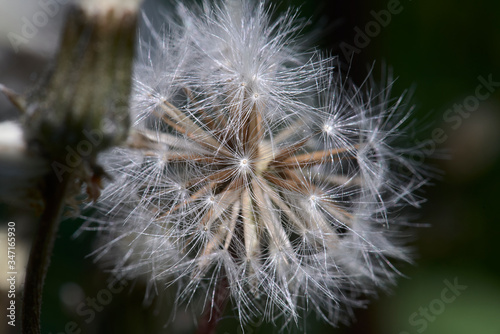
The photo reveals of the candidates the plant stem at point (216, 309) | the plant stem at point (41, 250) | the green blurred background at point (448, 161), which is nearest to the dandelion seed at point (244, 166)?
the plant stem at point (216, 309)

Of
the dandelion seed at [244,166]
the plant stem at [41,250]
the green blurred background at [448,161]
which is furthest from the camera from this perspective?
the green blurred background at [448,161]

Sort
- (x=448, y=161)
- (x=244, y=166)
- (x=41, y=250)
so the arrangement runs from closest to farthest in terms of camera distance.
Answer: (x=41, y=250), (x=244, y=166), (x=448, y=161)

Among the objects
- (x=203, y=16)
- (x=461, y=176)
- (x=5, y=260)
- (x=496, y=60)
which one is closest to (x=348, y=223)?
(x=203, y=16)

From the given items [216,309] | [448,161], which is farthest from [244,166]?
[448,161]

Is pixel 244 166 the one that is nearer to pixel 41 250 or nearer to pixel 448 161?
pixel 41 250

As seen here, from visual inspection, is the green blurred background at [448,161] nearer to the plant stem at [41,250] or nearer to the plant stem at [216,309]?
the plant stem at [216,309]

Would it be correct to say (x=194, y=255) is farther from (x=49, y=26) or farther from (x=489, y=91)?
(x=489, y=91)
